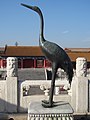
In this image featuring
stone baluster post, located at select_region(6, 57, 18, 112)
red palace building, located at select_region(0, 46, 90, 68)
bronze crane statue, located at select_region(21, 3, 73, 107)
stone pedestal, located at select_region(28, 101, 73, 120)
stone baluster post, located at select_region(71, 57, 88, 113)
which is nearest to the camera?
stone pedestal, located at select_region(28, 101, 73, 120)

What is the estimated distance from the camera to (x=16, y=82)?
569 cm

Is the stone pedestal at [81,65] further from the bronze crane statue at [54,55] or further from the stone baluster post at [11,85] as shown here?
the bronze crane statue at [54,55]

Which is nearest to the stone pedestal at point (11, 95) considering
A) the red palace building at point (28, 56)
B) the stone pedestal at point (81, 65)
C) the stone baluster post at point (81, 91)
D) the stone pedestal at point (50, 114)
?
the stone baluster post at point (81, 91)

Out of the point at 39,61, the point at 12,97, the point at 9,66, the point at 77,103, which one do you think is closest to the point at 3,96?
the point at 12,97

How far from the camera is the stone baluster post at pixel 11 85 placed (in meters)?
5.65

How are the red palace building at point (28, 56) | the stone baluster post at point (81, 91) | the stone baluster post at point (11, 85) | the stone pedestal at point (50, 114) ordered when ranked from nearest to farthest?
the stone pedestal at point (50, 114) < the stone baluster post at point (11, 85) < the stone baluster post at point (81, 91) < the red palace building at point (28, 56)

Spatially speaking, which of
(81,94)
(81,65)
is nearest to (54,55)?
(81,65)

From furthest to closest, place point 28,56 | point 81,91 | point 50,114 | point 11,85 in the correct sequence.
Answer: point 28,56
point 81,91
point 11,85
point 50,114

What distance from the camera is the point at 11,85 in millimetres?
5676

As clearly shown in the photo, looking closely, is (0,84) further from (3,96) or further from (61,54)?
(61,54)

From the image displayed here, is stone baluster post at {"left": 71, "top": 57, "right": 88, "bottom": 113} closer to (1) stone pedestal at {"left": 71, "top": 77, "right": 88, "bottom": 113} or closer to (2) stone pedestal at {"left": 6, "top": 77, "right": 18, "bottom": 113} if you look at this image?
(1) stone pedestal at {"left": 71, "top": 77, "right": 88, "bottom": 113}

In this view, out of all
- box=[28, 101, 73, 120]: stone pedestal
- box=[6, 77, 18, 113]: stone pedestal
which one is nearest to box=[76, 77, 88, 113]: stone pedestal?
box=[6, 77, 18, 113]: stone pedestal

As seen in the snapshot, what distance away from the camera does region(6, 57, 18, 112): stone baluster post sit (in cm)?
565

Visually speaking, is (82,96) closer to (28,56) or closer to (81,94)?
(81,94)
